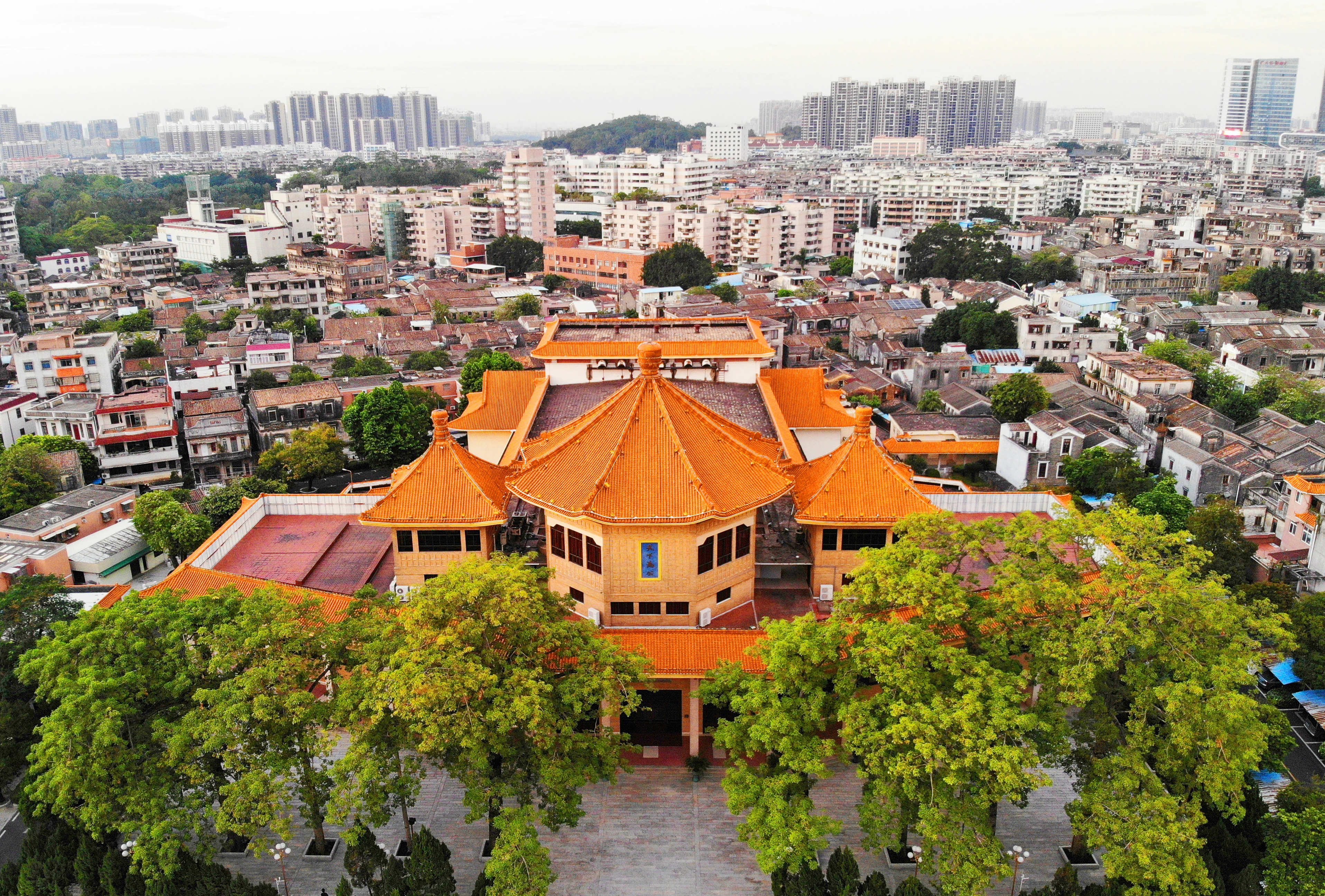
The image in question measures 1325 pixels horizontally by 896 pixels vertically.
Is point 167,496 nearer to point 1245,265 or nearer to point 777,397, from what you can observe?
point 777,397

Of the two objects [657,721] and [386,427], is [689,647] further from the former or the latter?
[386,427]

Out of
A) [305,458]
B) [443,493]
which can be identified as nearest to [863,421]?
[443,493]

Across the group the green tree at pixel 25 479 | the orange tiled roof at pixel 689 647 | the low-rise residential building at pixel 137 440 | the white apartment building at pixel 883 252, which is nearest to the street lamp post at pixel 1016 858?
the orange tiled roof at pixel 689 647

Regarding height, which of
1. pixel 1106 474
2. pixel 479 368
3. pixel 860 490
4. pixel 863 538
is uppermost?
pixel 860 490

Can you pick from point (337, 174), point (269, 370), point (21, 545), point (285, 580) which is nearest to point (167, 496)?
point (21, 545)

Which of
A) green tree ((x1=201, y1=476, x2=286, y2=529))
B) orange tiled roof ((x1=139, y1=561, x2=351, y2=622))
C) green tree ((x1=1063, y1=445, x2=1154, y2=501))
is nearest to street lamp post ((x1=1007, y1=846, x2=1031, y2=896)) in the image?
orange tiled roof ((x1=139, y1=561, x2=351, y2=622))

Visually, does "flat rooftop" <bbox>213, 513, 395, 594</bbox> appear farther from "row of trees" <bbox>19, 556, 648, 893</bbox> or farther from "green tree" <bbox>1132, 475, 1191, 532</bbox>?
"green tree" <bbox>1132, 475, 1191, 532</bbox>

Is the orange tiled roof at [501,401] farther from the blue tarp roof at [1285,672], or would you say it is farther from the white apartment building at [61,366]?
the white apartment building at [61,366]
